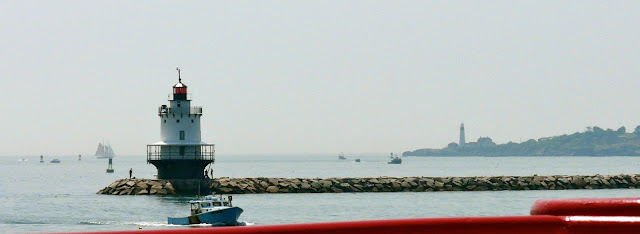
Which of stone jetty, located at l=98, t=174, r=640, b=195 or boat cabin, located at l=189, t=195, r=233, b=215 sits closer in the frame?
boat cabin, located at l=189, t=195, r=233, b=215

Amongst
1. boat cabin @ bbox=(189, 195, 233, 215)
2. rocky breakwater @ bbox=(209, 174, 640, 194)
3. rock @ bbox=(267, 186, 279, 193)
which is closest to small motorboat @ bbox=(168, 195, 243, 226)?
boat cabin @ bbox=(189, 195, 233, 215)

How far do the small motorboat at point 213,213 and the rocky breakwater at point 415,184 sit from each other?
2790 centimetres

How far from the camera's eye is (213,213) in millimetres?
50938

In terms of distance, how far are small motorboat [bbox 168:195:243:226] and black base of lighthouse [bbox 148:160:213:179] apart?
18.9 meters

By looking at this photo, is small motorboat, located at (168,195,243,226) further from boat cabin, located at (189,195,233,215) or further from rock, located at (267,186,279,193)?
rock, located at (267,186,279,193)

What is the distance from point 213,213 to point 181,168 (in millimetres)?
21344

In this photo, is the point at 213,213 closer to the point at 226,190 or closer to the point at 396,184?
the point at 226,190

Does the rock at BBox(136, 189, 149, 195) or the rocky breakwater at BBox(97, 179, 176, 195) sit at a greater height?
the rocky breakwater at BBox(97, 179, 176, 195)

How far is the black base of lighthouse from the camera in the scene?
233ft

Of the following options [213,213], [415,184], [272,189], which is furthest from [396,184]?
[213,213]

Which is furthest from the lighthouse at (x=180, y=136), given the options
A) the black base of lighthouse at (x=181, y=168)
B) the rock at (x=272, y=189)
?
the rock at (x=272, y=189)

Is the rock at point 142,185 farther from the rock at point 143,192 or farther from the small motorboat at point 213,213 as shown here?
the small motorboat at point 213,213

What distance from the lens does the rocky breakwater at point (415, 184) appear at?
84.1 m

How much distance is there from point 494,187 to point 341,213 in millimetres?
29790
